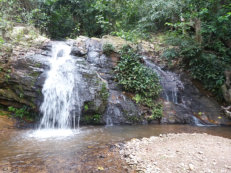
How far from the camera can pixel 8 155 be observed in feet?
11.8

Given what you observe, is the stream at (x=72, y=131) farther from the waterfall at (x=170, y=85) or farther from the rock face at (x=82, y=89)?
the rock face at (x=82, y=89)

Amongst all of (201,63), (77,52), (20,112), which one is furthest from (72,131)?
(201,63)

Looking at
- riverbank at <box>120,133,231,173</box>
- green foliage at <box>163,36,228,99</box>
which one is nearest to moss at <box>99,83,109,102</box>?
riverbank at <box>120,133,231,173</box>

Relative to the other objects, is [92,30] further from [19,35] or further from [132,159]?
[132,159]

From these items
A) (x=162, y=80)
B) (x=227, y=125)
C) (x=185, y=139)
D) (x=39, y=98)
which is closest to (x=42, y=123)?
(x=39, y=98)

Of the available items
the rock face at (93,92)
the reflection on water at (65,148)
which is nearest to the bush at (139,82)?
the rock face at (93,92)

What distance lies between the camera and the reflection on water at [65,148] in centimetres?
319

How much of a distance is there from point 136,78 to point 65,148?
492 cm

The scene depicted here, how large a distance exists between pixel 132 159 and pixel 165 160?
2.39ft

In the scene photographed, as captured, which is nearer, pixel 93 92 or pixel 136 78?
pixel 93 92

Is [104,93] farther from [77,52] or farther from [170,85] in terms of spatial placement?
[170,85]

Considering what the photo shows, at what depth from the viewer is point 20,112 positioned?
6.21 metres

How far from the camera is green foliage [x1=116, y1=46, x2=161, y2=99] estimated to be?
760cm

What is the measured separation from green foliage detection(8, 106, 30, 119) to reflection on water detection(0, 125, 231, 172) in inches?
34.8
